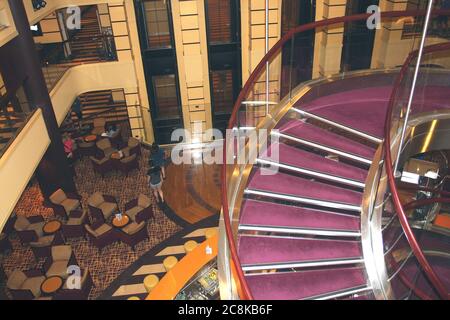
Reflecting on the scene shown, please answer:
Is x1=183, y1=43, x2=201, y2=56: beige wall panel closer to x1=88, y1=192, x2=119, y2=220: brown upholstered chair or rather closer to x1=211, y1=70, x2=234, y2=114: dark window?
x1=211, y1=70, x2=234, y2=114: dark window

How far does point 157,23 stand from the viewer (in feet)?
33.4

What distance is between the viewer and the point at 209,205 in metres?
9.52

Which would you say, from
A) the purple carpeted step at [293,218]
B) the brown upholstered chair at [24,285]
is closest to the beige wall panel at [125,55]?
the brown upholstered chair at [24,285]

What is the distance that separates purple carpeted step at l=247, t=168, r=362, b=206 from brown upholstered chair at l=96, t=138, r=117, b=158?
21.5 ft

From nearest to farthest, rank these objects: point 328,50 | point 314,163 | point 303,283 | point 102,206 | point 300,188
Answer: point 303,283
point 300,188
point 314,163
point 328,50
point 102,206

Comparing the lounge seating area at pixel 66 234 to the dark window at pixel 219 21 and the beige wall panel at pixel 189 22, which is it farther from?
the dark window at pixel 219 21

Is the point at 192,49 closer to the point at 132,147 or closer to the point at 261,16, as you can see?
the point at 261,16

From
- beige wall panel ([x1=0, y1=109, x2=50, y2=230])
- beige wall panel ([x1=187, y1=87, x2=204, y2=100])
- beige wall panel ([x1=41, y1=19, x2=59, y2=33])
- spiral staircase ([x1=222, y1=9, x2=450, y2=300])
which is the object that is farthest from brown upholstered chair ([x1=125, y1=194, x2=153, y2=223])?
beige wall panel ([x1=41, y1=19, x2=59, y2=33])

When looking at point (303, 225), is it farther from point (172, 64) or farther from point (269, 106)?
point (172, 64)

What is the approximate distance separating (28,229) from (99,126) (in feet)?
Result: 15.5

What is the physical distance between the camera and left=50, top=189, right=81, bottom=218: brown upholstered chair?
358 inches

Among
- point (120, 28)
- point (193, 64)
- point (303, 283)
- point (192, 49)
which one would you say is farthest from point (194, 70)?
point (303, 283)

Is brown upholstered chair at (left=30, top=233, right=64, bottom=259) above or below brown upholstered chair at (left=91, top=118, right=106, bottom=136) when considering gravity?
below

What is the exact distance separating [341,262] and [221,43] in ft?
25.1
